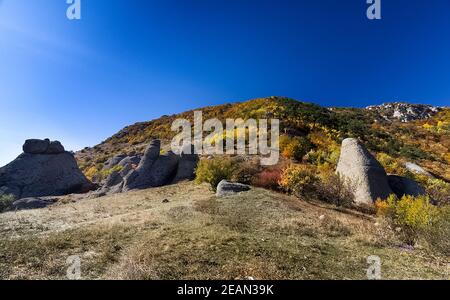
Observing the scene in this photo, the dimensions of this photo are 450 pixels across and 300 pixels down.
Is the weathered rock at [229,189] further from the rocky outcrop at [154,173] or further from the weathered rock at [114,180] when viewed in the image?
the weathered rock at [114,180]

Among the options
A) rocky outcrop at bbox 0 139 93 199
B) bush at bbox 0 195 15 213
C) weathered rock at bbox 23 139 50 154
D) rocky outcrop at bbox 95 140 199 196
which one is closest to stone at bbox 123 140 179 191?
rocky outcrop at bbox 95 140 199 196

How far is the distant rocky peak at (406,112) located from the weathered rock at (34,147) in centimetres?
7136

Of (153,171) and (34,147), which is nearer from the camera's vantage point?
(153,171)

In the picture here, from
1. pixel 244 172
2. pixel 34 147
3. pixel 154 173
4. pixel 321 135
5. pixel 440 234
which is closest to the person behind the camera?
pixel 440 234

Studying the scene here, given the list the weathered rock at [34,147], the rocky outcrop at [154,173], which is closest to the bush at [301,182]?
the rocky outcrop at [154,173]

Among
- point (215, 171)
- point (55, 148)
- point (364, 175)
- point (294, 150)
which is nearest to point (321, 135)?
point (294, 150)

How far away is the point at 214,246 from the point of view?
8.68 m

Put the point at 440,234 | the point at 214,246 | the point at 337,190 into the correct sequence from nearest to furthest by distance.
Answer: the point at 214,246 → the point at 440,234 → the point at 337,190

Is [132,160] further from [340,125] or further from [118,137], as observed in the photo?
[118,137]

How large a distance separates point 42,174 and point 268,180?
804 inches

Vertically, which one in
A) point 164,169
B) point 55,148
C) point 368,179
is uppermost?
point 55,148

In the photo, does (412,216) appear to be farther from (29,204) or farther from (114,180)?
(114,180)

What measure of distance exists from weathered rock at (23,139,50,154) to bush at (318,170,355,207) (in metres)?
25.8

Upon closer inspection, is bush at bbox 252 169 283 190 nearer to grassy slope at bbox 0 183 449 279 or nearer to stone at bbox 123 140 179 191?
grassy slope at bbox 0 183 449 279
